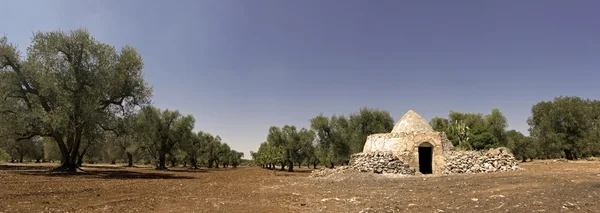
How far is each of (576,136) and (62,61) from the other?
230 feet

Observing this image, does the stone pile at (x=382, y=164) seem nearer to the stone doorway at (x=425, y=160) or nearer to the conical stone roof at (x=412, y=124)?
the conical stone roof at (x=412, y=124)

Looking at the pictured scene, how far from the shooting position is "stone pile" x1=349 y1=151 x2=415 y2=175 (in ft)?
81.4

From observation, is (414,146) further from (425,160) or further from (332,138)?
(332,138)

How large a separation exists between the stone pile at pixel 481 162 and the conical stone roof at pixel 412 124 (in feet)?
12.0

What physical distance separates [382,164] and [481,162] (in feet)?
25.0

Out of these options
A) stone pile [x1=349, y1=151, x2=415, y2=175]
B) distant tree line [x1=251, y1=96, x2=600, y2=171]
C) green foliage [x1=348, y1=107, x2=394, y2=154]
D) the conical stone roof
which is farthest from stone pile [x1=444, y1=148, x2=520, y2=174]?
green foliage [x1=348, y1=107, x2=394, y2=154]

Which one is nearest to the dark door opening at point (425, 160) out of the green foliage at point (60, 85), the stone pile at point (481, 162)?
the stone pile at point (481, 162)

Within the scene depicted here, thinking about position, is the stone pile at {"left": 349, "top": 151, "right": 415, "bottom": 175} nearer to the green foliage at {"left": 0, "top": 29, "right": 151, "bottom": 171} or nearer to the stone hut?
the stone hut

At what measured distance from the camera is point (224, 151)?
329 feet

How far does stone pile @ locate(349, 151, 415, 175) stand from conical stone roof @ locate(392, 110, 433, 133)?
415 centimetres

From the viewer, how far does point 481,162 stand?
961 inches

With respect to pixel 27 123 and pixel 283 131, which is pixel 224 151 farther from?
pixel 27 123

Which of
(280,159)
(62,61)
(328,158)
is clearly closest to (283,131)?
(280,159)

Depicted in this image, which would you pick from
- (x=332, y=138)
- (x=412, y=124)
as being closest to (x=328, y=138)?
(x=332, y=138)
